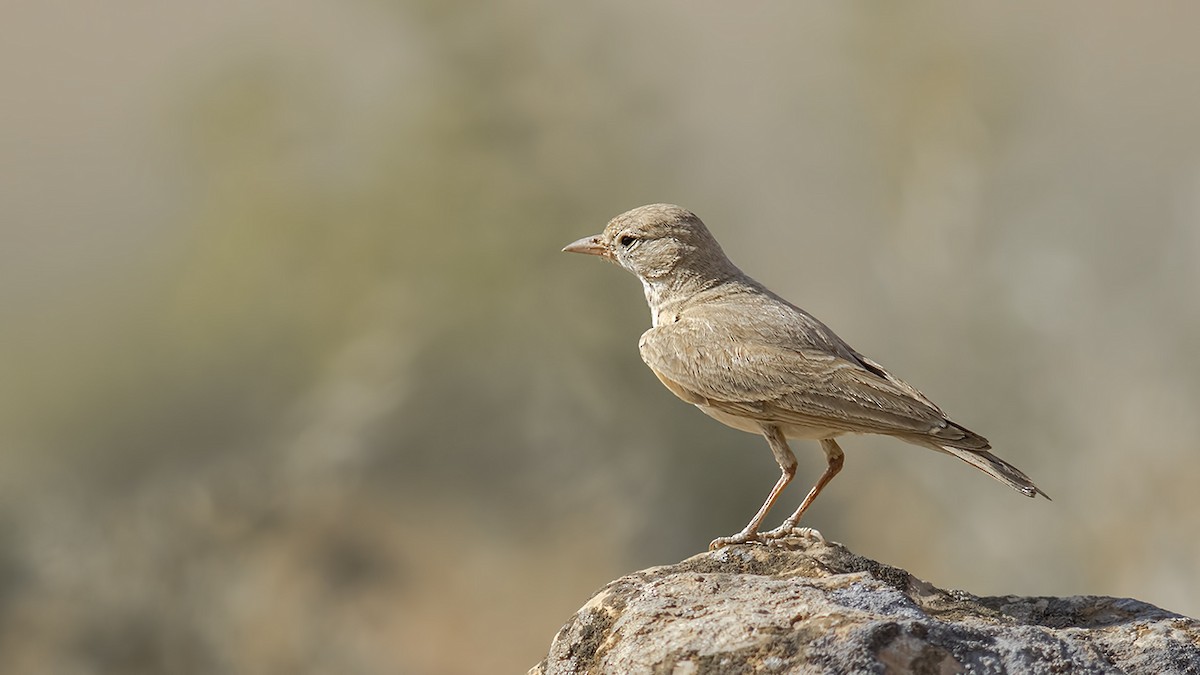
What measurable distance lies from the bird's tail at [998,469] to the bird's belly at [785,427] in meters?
0.57

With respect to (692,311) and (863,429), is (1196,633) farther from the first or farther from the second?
(692,311)

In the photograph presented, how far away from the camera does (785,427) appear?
5.86 m

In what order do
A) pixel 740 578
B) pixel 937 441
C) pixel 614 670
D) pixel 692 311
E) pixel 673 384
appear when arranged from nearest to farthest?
pixel 614 670 → pixel 740 578 → pixel 937 441 → pixel 673 384 → pixel 692 311

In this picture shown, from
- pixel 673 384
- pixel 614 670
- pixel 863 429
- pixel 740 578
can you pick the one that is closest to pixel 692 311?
pixel 673 384

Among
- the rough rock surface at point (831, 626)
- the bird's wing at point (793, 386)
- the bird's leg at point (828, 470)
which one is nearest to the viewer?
the rough rock surface at point (831, 626)

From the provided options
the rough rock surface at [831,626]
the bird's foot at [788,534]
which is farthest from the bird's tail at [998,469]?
the bird's foot at [788,534]

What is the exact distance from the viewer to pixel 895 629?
423cm

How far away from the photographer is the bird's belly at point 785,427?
5.77 metres

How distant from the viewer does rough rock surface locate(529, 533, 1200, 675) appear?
4.21 meters

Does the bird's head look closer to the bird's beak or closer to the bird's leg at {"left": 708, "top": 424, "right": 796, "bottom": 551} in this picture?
the bird's beak

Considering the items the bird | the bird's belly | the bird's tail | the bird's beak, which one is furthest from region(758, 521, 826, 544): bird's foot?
the bird's beak

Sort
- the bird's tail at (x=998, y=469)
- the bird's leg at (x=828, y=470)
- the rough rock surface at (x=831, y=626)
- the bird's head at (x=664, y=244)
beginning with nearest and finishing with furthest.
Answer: the rough rock surface at (x=831, y=626) → the bird's tail at (x=998, y=469) → the bird's leg at (x=828, y=470) → the bird's head at (x=664, y=244)

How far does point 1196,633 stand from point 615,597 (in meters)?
2.35

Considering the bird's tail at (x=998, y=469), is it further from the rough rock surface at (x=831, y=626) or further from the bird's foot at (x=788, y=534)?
the bird's foot at (x=788, y=534)
